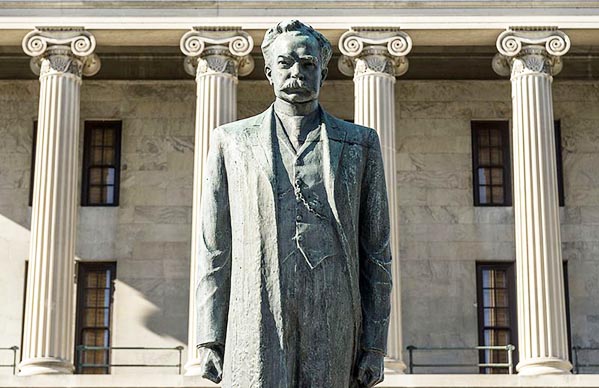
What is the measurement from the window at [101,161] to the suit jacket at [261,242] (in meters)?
35.0

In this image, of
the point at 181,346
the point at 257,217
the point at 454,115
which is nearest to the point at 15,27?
the point at 181,346

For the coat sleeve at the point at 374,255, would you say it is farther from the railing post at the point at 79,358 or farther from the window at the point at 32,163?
A: the window at the point at 32,163

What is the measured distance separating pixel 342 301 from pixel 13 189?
36.1m

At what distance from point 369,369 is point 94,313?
113ft

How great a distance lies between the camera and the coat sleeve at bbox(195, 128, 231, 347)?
344 inches

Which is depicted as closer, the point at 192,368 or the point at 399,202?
the point at 192,368

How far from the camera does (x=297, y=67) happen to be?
8.87 metres

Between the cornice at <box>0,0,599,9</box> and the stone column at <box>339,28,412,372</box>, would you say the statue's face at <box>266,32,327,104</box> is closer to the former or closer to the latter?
the stone column at <box>339,28,412,372</box>

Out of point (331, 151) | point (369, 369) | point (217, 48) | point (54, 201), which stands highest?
point (217, 48)

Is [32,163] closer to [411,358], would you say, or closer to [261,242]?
[411,358]

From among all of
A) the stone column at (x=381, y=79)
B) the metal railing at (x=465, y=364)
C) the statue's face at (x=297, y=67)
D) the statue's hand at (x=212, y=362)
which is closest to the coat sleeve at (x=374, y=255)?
the statue's face at (x=297, y=67)

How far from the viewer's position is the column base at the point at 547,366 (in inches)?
1475

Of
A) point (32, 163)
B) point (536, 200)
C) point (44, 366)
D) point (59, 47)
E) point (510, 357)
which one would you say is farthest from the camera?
point (32, 163)

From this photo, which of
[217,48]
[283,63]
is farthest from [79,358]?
[283,63]
